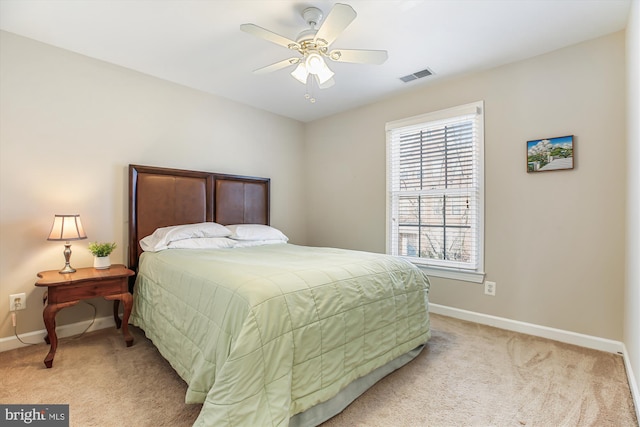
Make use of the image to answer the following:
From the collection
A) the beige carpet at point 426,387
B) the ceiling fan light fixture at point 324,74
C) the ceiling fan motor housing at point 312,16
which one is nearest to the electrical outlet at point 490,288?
the beige carpet at point 426,387

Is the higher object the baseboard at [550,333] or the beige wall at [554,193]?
the beige wall at [554,193]

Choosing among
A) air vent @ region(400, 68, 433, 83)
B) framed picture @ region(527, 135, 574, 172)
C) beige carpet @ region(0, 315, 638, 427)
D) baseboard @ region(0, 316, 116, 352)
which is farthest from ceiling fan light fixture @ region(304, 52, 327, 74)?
baseboard @ region(0, 316, 116, 352)

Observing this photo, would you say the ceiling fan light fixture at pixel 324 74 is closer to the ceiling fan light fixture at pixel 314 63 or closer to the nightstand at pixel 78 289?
the ceiling fan light fixture at pixel 314 63

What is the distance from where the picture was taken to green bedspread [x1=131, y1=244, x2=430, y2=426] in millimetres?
1263

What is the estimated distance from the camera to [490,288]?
2848mm

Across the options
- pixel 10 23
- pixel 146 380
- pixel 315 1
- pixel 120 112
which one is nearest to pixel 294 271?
pixel 146 380

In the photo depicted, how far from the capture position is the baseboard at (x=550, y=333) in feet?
6.35

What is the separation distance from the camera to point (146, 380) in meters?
1.89

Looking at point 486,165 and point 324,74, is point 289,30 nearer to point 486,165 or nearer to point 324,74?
point 324,74

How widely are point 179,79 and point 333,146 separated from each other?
2027mm

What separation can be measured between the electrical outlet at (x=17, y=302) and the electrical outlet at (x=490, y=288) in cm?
398

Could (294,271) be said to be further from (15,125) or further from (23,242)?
(15,125)

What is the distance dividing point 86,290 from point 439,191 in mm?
3235

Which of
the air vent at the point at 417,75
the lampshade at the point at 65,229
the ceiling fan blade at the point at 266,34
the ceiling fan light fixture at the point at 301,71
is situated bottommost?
the lampshade at the point at 65,229
